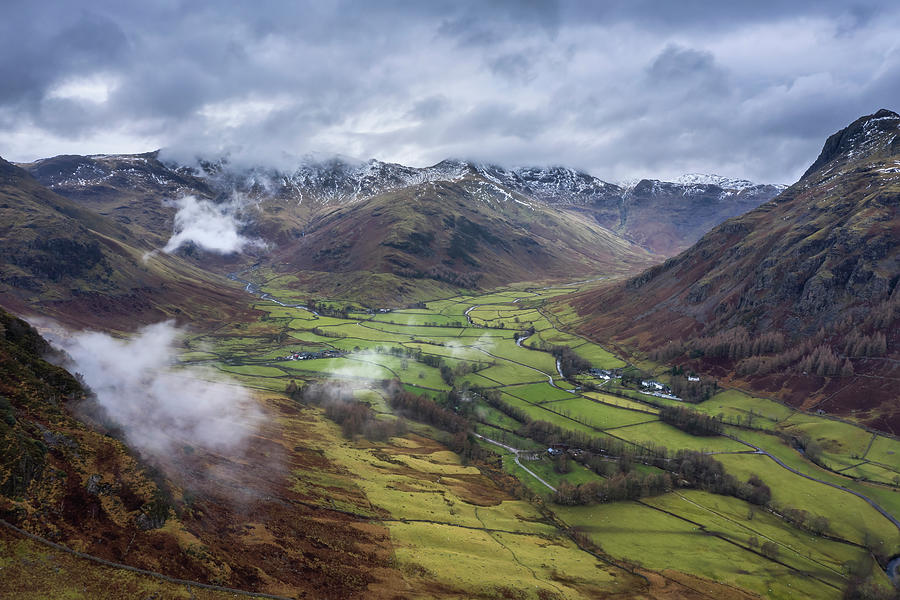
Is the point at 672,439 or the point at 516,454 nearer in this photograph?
the point at 516,454

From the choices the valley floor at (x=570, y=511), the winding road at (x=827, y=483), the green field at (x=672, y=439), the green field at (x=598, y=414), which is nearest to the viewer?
the valley floor at (x=570, y=511)

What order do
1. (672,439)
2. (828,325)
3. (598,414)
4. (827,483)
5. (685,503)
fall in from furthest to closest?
(828,325), (598,414), (672,439), (827,483), (685,503)

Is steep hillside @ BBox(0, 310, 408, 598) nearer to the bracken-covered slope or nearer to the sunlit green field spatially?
the sunlit green field

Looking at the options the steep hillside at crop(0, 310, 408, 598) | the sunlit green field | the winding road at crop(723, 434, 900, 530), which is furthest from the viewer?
the winding road at crop(723, 434, 900, 530)

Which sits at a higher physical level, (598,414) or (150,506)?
(150,506)

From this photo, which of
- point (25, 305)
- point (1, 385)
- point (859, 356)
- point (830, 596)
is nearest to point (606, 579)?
point (830, 596)

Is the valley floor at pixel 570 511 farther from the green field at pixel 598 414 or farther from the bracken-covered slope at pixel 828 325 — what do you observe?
the bracken-covered slope at pixel 828 325

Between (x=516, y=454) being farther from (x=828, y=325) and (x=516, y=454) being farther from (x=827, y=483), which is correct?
(x=828, y=325)

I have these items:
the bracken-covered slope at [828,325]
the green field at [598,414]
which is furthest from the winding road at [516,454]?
the bracken-covered slope at [828,325]

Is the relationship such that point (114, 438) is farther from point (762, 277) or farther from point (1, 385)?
point (762, 277)

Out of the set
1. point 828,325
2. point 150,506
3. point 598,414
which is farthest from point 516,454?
point 828,325

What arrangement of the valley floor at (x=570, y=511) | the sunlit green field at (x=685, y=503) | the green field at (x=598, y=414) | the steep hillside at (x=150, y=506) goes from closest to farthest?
1. the steep hillside at (x=150, y=506)
2. the valley floor at (x=570, y=511)
3. the sunlit green field at (x=685, y=503)
4. the green field at (x=598, y=414)

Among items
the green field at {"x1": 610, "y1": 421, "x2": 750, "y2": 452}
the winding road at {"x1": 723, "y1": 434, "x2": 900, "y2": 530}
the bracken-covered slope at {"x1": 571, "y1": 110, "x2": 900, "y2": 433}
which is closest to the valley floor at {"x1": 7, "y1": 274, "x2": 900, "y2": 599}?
the winding road at {"x1": 723, "y1": 434, "x2": 900, "y2": 530}
